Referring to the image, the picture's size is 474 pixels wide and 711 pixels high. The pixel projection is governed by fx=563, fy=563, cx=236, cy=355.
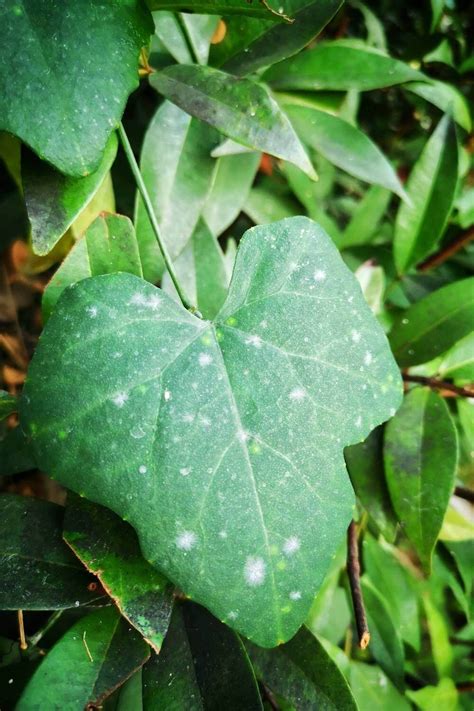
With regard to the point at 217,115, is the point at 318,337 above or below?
below

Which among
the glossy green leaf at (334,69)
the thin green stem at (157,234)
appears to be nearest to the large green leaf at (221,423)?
the thin green stem at (157,234)

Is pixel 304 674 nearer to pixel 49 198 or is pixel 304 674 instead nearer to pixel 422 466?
pixel 422 466

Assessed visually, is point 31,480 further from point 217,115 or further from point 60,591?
point 217,115

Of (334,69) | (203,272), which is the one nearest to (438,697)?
(203,272)

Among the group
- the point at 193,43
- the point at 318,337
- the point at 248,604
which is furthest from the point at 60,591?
the point at 193,43

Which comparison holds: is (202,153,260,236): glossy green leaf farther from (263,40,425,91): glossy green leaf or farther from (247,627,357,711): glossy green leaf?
(247,627,357,711): glossy green leaf
